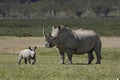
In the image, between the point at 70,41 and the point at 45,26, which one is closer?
the point at 70,41

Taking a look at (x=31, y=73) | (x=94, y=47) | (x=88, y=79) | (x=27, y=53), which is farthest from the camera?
(x=94, y=47)

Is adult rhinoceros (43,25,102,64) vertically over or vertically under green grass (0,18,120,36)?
over

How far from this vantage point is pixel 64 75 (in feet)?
55.3

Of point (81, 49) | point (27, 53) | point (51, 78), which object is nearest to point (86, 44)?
point (81, 49)

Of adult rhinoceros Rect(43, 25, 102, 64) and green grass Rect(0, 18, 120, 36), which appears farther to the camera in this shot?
green grass Rect(0, 18, 120, 36)

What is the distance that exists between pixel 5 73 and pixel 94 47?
24.7 feet

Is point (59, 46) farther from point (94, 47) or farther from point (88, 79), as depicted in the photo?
point (88, 79)

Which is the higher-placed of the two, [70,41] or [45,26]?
[70,41]

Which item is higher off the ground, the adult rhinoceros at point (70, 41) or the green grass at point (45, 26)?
the adult rhinoceros at point (70, 41)

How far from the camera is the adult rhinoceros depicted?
22477mm

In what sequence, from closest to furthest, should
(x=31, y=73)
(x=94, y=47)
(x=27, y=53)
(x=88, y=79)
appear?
(x=88, y=79)
(x=31, y=73)
(x=27, y=53)
(x=94, y=47)

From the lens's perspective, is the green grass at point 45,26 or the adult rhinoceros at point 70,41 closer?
the adult rhinoceros at point 70,41

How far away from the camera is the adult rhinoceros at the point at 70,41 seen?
2248cm

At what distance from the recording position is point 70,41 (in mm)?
22922
